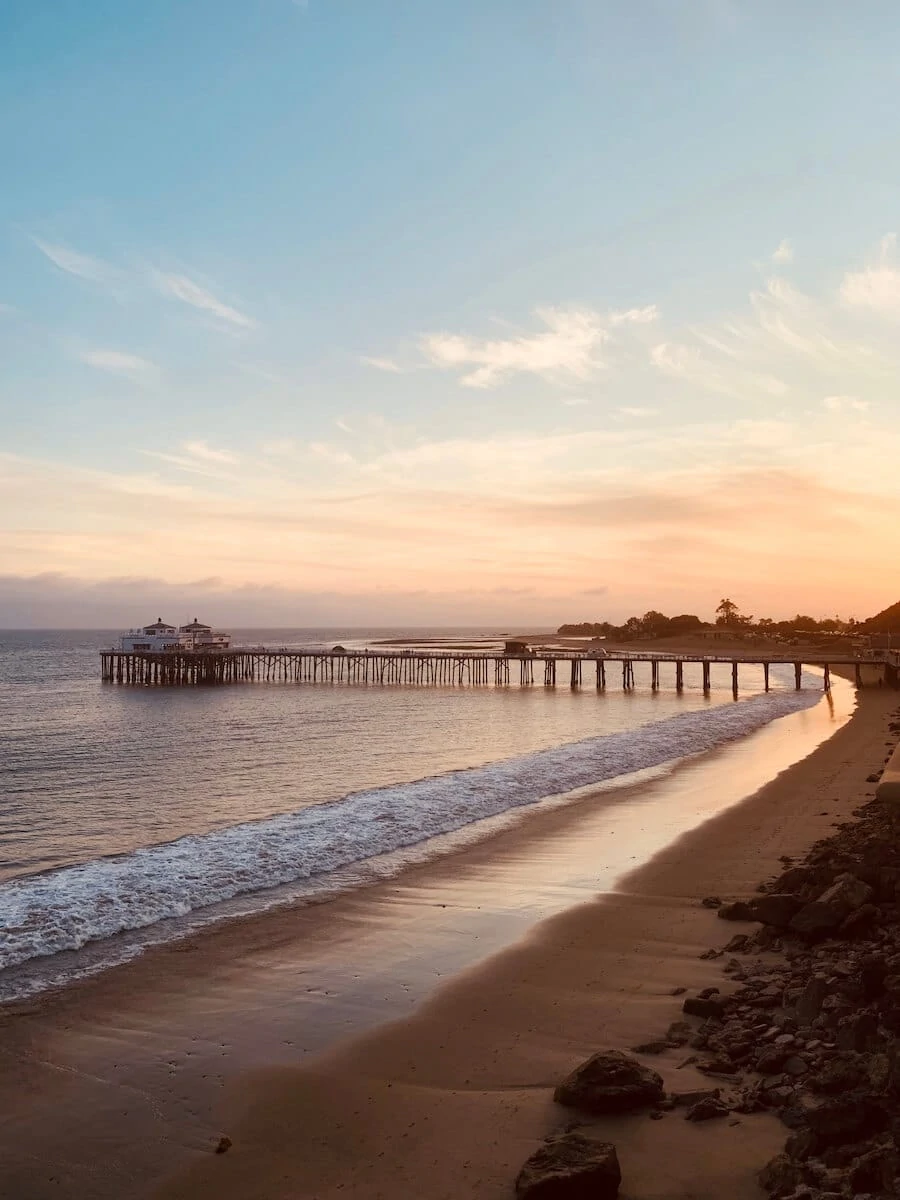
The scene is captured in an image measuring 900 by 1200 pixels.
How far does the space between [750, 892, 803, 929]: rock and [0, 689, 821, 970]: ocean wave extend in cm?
763

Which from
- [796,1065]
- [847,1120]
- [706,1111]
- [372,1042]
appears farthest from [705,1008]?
[372,1042]

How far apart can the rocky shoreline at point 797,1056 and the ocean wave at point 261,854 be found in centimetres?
789

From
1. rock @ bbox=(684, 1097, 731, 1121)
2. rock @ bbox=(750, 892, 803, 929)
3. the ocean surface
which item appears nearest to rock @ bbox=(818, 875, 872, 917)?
rock @ bbox=(750, 892, 803, 929)

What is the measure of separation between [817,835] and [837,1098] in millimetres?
12405

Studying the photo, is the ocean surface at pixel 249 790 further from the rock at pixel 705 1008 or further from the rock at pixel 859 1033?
the rock at pixel 859 1033

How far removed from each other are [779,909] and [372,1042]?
16.6 feet

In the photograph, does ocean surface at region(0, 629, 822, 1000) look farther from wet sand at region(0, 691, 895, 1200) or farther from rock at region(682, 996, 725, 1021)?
rock at region(682, 996, 725, 1021)

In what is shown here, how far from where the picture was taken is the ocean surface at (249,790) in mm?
13898

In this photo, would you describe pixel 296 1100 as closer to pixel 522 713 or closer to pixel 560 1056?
pixel 560 1056

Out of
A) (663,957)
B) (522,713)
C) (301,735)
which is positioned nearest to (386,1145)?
(663,957)

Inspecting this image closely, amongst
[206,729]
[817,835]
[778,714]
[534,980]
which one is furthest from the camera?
[778,714]

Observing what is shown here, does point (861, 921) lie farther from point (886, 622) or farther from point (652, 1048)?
point (886, 622)

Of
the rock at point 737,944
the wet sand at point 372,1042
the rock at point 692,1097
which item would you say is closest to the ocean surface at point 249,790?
the wet sand at point 372,1042

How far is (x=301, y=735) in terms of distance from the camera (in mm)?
39656
